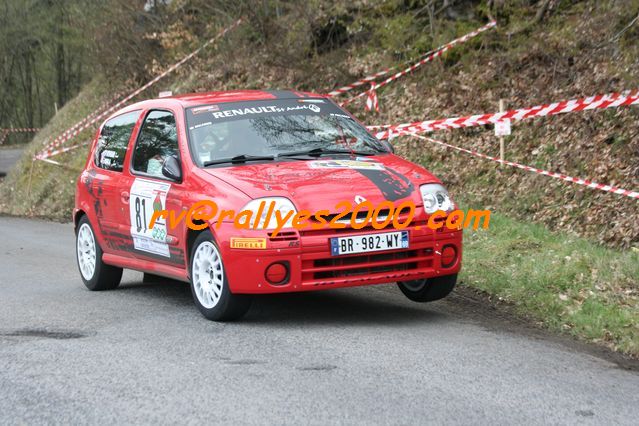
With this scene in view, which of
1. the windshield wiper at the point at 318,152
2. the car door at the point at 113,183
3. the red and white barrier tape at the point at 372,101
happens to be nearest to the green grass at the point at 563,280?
the windshield wiper at the point at 318,152

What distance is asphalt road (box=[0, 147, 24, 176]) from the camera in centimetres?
3897

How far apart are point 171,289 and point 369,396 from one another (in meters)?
4.72

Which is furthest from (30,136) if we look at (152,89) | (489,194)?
(489,194)

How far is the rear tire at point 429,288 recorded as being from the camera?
805 cm

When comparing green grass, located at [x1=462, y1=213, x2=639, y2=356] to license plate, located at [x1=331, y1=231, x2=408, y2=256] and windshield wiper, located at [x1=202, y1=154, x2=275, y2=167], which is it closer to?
license plate, located at [x1=331, y1=231, x2=408, y2=256]

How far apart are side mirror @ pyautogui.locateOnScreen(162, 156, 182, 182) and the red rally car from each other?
1cm

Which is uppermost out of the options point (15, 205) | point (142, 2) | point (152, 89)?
point (142, 2)

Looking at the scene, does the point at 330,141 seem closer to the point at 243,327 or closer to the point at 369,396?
the point at 243,327

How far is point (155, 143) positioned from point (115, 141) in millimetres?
923

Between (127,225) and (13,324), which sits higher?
(127,225)

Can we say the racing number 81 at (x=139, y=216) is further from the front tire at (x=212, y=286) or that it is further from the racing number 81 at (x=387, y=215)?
the racing number 81 at (x=387, y=215)

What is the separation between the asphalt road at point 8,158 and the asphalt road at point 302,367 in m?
31.6

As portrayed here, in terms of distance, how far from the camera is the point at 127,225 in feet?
29.3

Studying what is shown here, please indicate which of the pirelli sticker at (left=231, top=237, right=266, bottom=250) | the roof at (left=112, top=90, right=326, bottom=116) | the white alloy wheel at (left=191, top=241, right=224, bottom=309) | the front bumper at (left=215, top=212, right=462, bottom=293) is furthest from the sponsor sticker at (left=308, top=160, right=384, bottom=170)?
the roof at (left=112, top=90, right=326, bottom=116)
